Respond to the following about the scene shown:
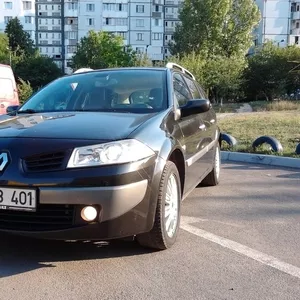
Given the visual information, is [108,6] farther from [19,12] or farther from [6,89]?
[6,89]

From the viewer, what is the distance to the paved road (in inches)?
116

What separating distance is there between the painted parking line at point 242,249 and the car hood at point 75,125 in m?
1.25

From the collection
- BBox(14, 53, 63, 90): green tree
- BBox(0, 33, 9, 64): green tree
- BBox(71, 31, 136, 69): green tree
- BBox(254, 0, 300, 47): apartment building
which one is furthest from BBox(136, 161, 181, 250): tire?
BBox(254, 0, 300, 47): apartment building

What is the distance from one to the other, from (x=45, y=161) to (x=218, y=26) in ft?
141

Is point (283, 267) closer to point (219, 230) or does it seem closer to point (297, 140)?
point (219, 230)

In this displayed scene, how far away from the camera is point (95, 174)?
3.05 metres

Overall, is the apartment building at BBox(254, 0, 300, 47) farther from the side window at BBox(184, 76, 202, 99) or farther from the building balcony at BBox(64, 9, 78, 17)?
the side window at BBox(184, 76, 202, 99)

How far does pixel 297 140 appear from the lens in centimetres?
1034

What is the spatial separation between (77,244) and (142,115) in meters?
1.27

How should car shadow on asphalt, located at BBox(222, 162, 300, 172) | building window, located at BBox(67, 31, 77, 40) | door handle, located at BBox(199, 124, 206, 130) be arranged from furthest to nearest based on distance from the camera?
1. building window, located at BBox(67, 31, 77, 40)
2. car shadow on asphalt, located at BBox(222, 162, 300, 172)
3. door handle, located at BBox(199, 124, 206, 130)

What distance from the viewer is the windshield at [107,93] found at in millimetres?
4293

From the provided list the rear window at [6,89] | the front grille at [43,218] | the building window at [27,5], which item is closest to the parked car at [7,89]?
the rear window at [6,89]

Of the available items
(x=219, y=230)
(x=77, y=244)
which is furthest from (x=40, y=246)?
(x=219, y=230)

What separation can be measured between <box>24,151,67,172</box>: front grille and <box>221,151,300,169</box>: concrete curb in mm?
5737
